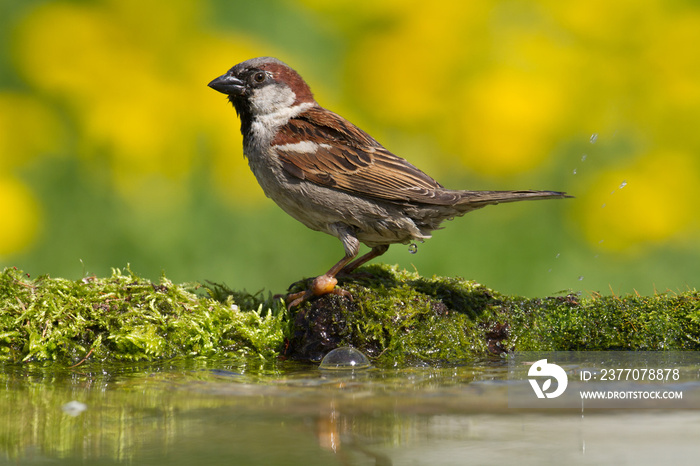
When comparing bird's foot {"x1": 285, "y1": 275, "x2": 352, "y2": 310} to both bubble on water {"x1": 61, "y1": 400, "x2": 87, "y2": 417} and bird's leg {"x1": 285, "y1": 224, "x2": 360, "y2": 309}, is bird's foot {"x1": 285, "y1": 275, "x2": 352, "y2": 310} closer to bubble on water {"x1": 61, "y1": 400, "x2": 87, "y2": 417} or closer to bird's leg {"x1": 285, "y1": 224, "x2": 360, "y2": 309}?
bird's leg {"x1": 285, "y1": 224, "x2": 360, "y2": 309}

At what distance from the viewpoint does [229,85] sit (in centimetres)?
523

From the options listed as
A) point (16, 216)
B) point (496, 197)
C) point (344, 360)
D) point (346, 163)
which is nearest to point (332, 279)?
point (344, 360)

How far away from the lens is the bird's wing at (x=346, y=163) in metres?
4.94

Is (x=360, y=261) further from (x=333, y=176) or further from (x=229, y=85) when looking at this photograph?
(x=229, y=85)

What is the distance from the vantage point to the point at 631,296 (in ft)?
16.1

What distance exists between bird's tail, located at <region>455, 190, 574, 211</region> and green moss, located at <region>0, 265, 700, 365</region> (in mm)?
544

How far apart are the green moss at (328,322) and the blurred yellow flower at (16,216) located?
197 centimetres

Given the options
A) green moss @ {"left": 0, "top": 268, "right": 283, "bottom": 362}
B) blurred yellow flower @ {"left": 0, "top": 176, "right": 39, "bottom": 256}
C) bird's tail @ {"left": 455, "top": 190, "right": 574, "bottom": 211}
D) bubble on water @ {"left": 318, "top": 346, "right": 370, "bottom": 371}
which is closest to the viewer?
bubble on water @ {"left": 318, "top": 346, "right": 370, "bottom": 371}

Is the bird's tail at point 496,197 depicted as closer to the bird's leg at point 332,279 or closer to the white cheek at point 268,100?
the bird's leg at point 332,279

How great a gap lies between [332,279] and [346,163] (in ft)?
2.97

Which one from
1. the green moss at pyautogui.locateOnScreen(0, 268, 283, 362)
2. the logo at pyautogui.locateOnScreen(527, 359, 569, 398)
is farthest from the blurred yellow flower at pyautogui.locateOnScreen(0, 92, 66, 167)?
the logo at pyautogui.locateOnScreen(527, 359, 569, 398)

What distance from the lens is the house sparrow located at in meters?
4.93

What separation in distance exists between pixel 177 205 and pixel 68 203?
2.98 ft

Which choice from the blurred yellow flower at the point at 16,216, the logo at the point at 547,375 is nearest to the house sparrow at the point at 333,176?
the logo at the point at 547,375
